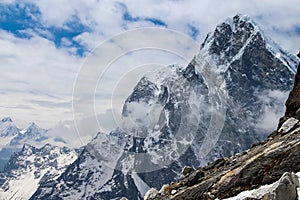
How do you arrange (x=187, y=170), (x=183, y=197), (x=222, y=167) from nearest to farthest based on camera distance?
(x=183, y=197)
(x=222, y=167)
(x=187, y=170)

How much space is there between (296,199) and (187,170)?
2351 cm

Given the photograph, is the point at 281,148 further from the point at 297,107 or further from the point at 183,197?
the point at 297,107

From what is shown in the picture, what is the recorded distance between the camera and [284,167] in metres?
23.6

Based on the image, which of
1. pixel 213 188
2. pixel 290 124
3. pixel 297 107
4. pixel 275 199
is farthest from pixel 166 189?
pixel 275 199

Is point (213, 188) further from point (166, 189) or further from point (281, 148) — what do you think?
point (166, 189)

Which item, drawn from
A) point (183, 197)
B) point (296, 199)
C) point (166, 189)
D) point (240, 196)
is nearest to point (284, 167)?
point (240, 196)

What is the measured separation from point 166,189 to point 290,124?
38.0ft

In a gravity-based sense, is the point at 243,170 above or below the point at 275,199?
above

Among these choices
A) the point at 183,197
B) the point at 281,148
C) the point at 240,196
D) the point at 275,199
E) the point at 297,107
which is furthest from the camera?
the point at 297,107

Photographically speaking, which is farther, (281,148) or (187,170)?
(187,170)

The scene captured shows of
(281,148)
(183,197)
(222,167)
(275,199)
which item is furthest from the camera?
(222,167)

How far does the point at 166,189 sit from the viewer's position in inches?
1423

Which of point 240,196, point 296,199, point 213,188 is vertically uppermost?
point 213,188

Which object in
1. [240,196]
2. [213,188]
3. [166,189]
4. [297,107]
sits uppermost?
[297,107]
